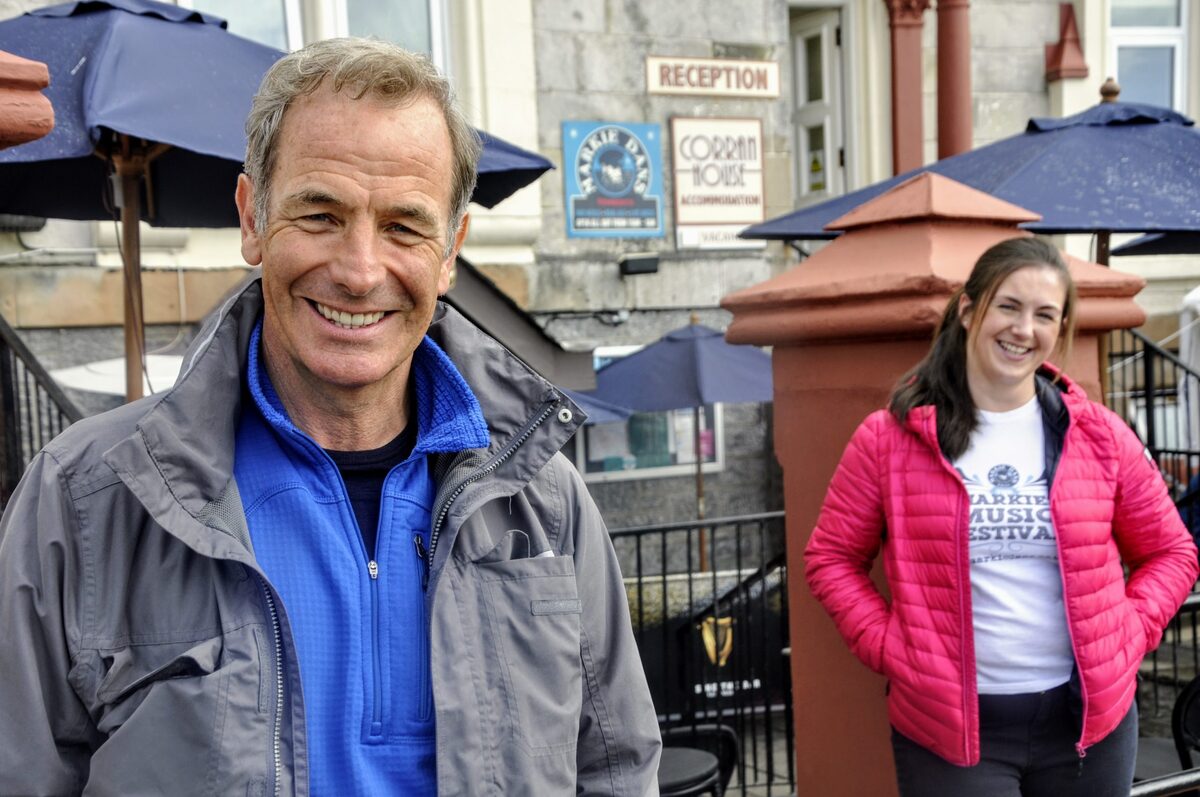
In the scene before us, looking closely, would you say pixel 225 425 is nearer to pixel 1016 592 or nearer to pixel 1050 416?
pixel 1016 592

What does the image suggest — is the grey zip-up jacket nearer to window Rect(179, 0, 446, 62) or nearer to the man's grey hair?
the man's grey hair

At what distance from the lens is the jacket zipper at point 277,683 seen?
1524 mm

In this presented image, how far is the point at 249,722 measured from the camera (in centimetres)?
151

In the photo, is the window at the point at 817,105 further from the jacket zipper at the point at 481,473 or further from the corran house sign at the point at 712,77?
the jacket zipper at the point at 481,473

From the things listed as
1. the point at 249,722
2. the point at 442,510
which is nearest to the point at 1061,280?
the point at 442,510

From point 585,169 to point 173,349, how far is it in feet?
11.9

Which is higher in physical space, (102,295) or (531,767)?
(102,295)

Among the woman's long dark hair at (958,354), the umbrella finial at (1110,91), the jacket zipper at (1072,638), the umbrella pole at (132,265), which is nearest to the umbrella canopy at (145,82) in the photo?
the umbrella pole at (132,265)

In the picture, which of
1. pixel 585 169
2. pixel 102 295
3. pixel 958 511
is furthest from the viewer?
pixel 585 169

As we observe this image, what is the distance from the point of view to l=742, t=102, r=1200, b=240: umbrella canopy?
4.86 m

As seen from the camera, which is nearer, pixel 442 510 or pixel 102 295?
pixel 442 510

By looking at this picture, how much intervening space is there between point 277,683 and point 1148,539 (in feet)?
7.79

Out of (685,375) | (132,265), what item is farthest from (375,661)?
(685,375)

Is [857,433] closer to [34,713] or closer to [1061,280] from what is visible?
[1061,280]
